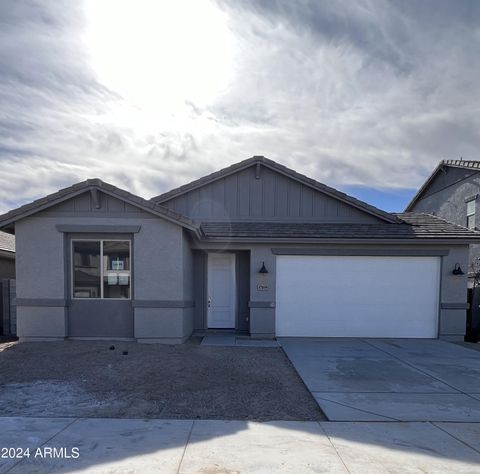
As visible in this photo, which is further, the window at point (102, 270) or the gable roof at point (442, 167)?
the gable roof at point (442, 167)

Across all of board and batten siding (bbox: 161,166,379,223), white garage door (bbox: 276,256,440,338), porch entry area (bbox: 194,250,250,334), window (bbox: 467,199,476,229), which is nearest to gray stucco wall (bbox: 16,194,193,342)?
porch entry area (bbox: 194,250,250,334)

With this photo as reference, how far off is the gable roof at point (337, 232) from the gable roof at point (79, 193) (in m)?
1.53

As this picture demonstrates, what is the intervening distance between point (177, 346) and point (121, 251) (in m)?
2.74

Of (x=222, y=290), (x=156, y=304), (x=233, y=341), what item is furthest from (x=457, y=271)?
(x=156, y=304)

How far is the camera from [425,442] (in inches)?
153

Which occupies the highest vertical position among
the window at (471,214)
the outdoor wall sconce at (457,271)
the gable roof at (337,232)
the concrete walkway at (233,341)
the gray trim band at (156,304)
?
the window at (471,214)

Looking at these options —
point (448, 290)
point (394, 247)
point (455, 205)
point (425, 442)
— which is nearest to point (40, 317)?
point (425, 442)

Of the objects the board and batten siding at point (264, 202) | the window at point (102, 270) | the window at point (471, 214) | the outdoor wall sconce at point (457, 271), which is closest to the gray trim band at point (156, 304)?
the window at point (102, 270)

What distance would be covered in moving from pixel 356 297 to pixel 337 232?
190 centimetres

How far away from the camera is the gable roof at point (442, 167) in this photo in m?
15.3

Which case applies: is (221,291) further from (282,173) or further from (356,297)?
(282,173)

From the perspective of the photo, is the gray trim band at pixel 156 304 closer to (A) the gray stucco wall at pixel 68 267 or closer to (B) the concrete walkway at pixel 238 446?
(A) the gray stucco wall at pixel 68 267

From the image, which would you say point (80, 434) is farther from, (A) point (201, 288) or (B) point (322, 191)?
(B) point (322, 191)

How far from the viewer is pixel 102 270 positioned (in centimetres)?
880
